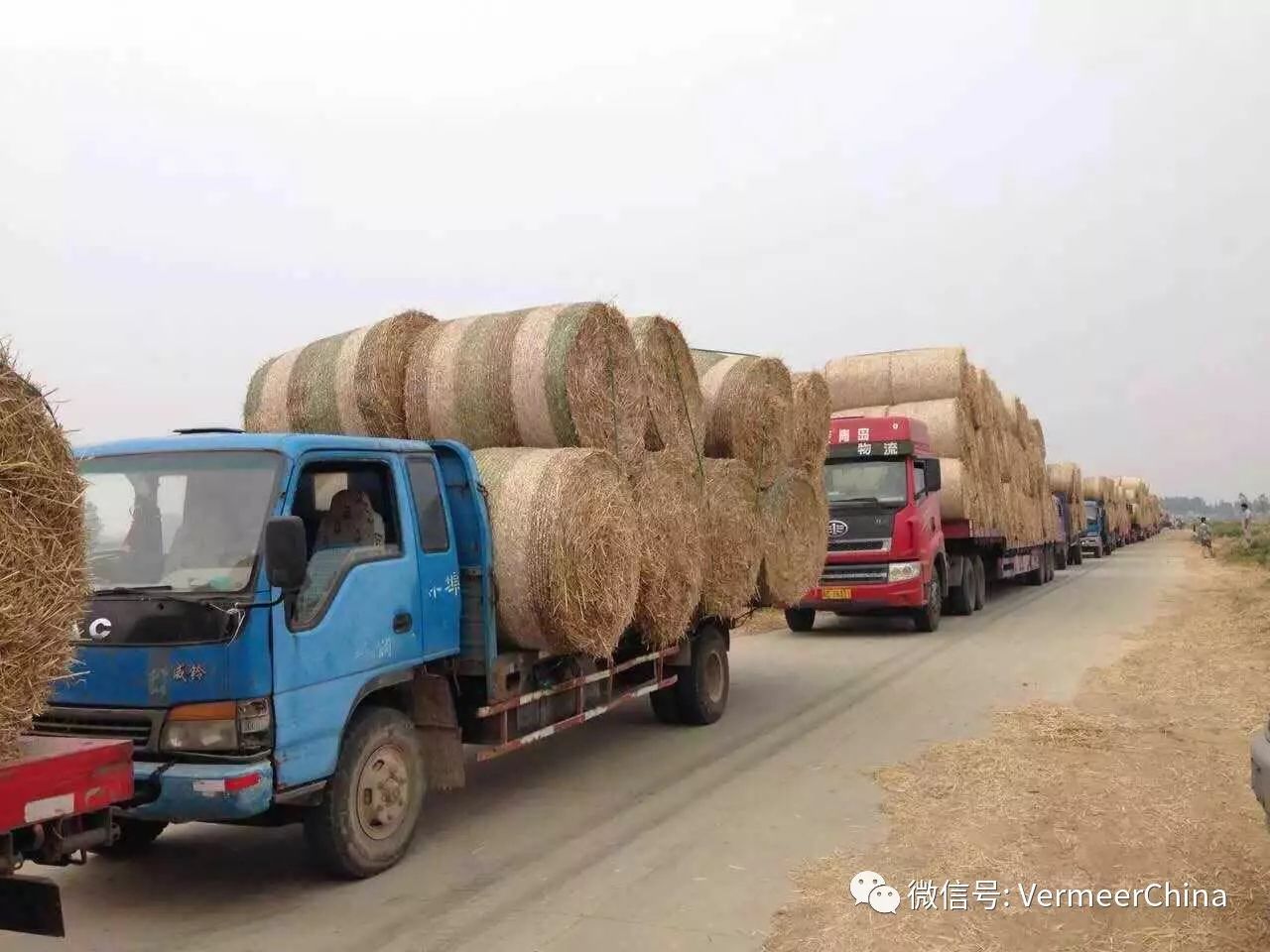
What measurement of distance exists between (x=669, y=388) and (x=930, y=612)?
26.3 ft

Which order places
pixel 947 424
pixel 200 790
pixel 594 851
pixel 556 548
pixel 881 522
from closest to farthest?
1. pixel 200 790
2. pixel 594 851
3. pixel 556 548
4. pixel 881 522
5. pixel 947 424

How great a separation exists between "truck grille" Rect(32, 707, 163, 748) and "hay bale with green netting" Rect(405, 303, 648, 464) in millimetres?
2943

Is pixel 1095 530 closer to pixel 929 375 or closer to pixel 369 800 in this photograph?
pixel 929 375

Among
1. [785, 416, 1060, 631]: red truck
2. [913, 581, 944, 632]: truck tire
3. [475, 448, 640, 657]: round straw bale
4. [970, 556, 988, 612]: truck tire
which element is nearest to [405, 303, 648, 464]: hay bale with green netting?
[475, 448, 640, 657]: round straw bale

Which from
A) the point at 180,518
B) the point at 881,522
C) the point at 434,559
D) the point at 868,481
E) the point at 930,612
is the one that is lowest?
the point at 930,612

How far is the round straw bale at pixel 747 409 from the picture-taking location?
29.3 ft

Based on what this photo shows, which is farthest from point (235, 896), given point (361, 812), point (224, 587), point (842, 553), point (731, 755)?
point (842, 553)

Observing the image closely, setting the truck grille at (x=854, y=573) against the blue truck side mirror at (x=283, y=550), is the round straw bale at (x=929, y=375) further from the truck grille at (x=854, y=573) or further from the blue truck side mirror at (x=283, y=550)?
the blue truck side mirror at (x=283, y=550)

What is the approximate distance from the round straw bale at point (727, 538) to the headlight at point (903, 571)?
545 centimetres

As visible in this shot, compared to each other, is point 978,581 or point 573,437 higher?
point 573,437

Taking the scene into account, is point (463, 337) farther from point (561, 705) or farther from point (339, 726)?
point (339, 726)

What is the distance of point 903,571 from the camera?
13.6 meters

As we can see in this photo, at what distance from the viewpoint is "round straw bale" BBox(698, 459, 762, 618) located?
8.08 m

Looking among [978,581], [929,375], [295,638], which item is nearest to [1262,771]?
[295,638]
